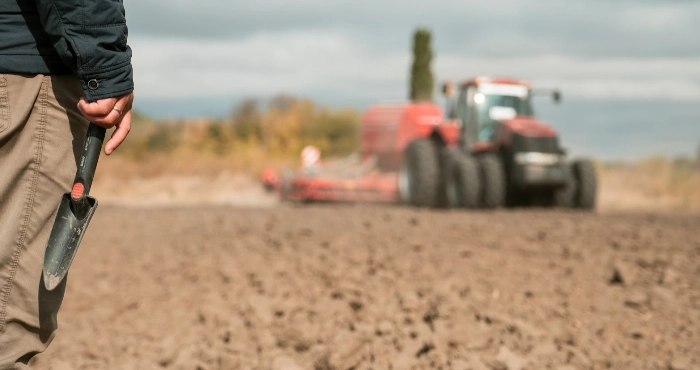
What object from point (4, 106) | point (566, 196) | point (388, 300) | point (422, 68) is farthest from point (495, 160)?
point (422, 68)

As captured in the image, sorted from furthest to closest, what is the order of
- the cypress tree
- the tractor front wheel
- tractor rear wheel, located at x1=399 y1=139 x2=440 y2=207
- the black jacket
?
1. the cypress tree
2. tractor rear wheel, located at x1=399 y1=139 x2=440 y2=207
3. the tractor front wheel
4. the black jacket

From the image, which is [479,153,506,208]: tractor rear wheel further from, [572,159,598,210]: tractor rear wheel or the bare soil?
the bare soil

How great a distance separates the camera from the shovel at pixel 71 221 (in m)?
2.44

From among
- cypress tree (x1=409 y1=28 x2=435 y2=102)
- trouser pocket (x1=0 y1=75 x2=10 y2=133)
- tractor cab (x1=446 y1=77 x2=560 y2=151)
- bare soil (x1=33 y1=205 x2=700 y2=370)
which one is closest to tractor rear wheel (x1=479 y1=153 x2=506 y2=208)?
tractor cab (x1=446 y1=77 x2=560 y2=151)

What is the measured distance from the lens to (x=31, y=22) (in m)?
2.41

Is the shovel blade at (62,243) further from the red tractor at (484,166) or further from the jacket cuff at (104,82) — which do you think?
the red tractor at (484,166)

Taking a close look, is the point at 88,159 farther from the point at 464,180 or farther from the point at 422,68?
the point at 422,68

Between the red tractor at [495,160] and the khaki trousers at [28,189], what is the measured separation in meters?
10.0

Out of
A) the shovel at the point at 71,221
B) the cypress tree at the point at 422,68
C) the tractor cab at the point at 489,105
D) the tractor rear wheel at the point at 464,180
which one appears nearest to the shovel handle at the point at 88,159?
the shovel at the point at 71,221

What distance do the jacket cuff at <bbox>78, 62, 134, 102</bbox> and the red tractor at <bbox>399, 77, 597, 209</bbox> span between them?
32.9 ft

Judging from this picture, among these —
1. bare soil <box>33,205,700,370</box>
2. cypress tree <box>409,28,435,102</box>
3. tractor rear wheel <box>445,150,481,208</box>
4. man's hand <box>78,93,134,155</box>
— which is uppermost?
man's hand <box>78,93,134,155</box>

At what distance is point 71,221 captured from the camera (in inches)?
97.0

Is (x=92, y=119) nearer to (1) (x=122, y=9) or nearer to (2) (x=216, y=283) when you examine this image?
(1) (x=122, y=9)

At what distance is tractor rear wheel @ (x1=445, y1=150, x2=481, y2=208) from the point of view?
482 inches
